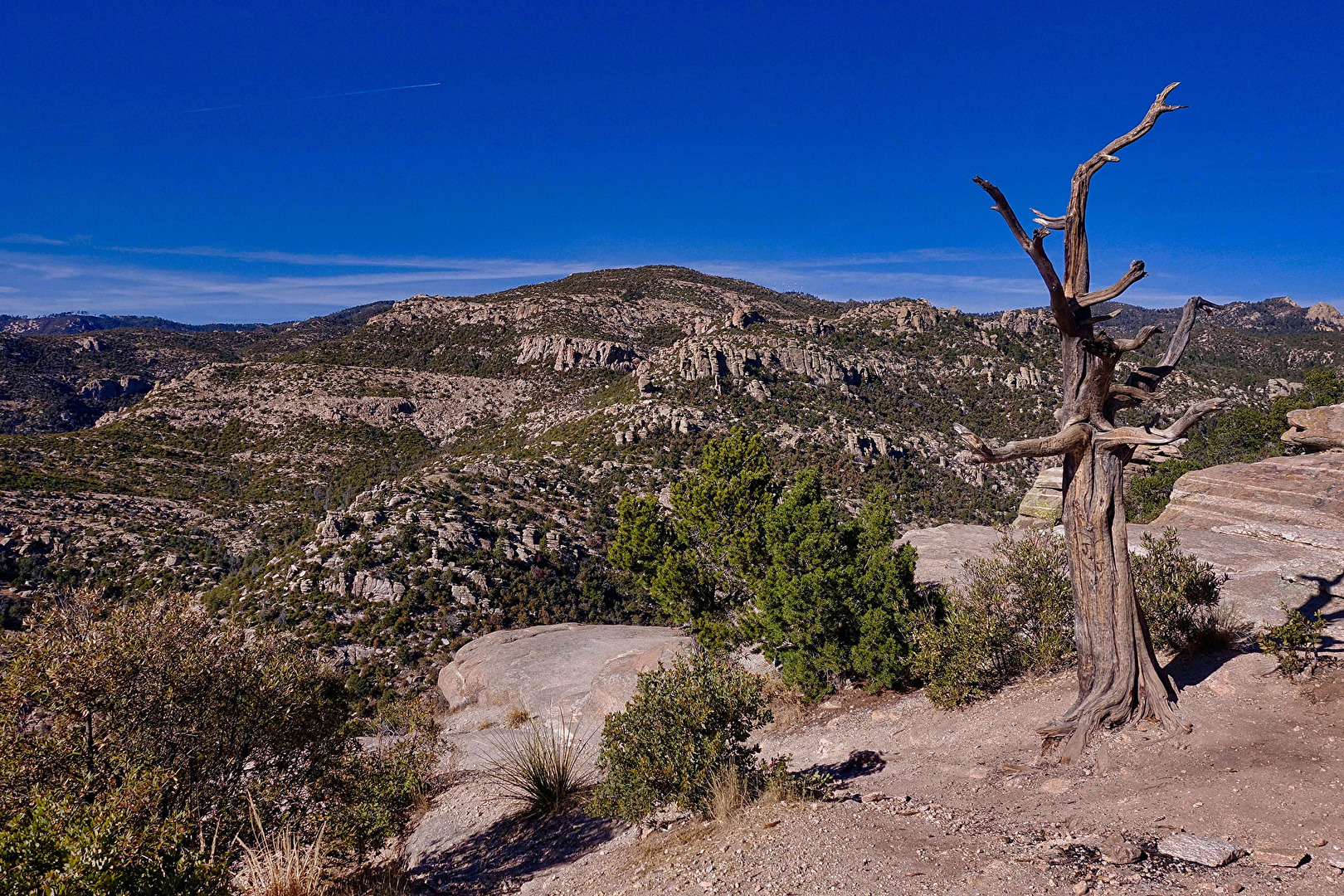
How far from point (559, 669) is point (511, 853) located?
11143 millimetres

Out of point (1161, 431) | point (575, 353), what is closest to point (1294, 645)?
point (1161, 431)

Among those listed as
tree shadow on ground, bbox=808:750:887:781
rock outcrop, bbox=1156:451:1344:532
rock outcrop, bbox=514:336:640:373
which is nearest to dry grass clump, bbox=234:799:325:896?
tree shadow on ground, bbox=808:750:887:781

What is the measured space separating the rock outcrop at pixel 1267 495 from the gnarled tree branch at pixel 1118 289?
44.1ft

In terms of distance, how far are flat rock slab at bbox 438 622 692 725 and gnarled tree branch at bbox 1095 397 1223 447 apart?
9.98m

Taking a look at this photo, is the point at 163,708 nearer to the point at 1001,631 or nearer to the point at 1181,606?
the point at 1001,631

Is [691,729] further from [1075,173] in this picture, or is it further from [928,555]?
[928,555]

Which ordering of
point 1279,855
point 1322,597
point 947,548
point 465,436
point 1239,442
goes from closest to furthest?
point 1279,855, point 1322,597, point 947,548, point 1239,442, point 465,436

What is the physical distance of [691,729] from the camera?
6.98 meters

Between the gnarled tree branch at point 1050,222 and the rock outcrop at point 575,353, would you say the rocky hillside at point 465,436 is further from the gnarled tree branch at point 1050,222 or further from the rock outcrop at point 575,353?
the gnarled tree branch at point 1050,222

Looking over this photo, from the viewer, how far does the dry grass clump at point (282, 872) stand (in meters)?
5.26

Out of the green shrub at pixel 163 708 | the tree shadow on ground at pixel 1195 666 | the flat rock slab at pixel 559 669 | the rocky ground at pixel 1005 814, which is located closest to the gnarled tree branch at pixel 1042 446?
the rocky ground at pixel 1005 814

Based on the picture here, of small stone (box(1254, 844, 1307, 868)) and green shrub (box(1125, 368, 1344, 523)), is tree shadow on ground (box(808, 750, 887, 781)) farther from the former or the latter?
green shrub (box(1125, 368, 1344, 523))

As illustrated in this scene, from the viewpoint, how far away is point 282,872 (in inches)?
211

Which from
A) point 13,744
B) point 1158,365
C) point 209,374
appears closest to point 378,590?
point 13,744
